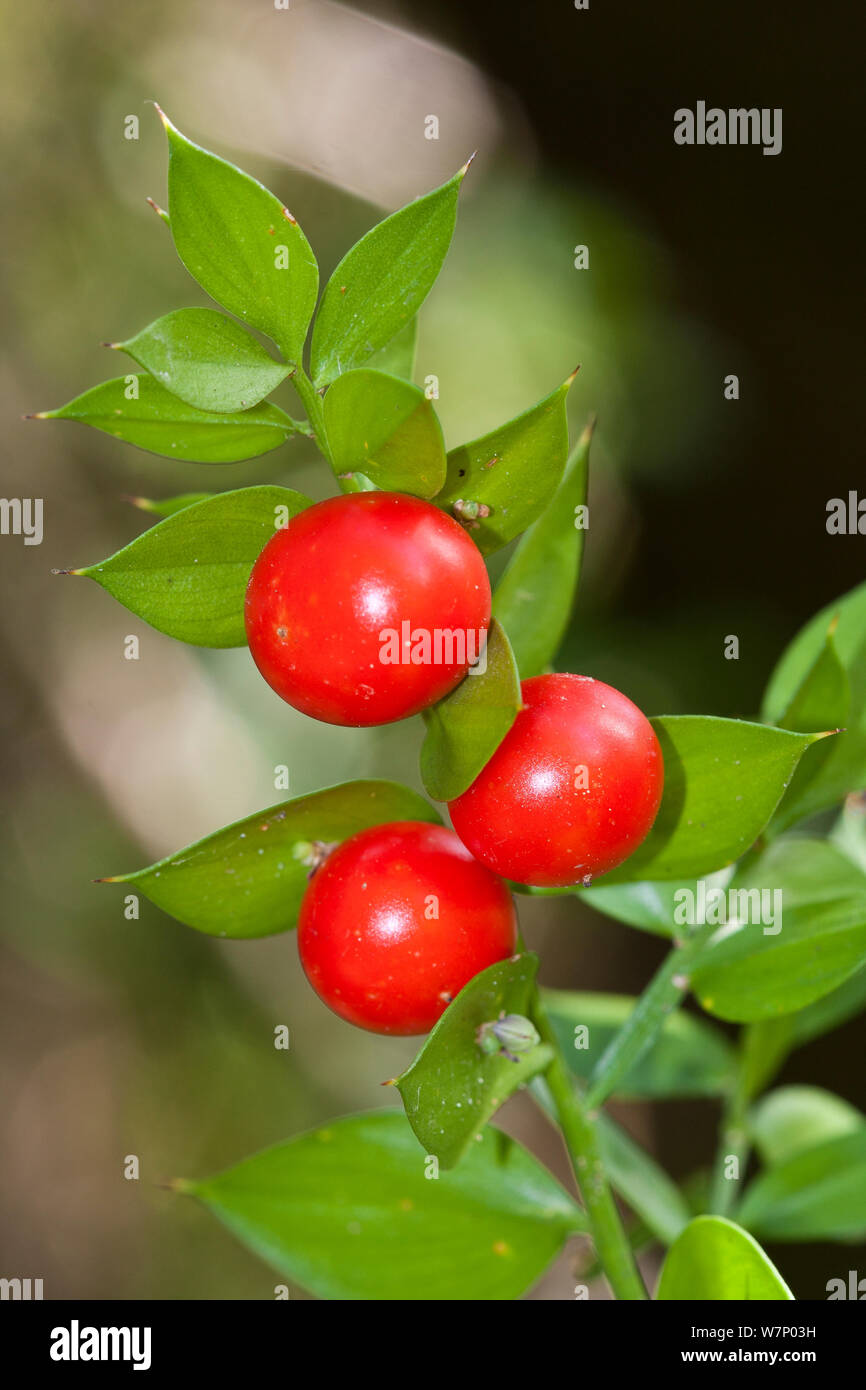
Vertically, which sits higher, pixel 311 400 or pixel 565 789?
pixel 311 400

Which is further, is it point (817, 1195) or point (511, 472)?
point (817, 1195)

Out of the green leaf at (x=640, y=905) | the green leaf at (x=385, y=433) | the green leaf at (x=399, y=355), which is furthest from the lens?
the green leaf at (x=640, y=905)

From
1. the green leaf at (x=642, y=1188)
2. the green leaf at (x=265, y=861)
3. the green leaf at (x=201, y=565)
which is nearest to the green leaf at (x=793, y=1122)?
the green leaf at (x=642, y=1188)

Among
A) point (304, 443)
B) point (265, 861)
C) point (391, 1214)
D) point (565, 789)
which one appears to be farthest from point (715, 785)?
point (304, 443)

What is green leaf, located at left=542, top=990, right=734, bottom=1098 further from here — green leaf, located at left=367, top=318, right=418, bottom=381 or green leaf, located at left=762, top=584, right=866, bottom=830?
green leaf, located at left=367, top=318, right=418, bottom=381

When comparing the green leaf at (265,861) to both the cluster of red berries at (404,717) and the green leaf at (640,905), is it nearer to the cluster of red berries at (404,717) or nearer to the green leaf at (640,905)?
→ the cluster of red berries at (404,717)

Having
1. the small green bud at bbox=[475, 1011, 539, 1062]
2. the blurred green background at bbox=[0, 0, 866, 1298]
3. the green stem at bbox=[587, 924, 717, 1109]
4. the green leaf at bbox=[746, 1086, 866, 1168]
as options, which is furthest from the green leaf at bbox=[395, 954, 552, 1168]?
the blurred green background at bbox=[0, 0, 866, 1298]

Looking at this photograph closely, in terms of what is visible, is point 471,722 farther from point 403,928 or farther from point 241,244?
point 241,244
